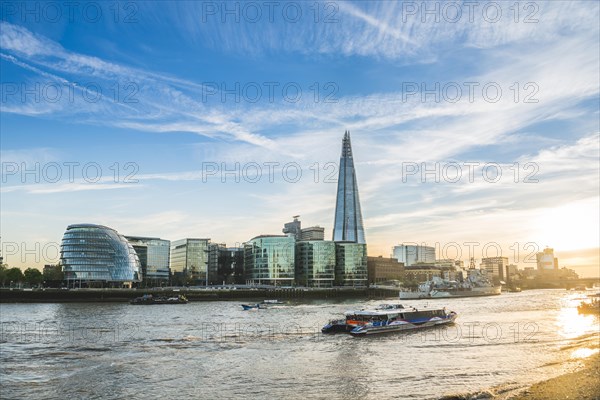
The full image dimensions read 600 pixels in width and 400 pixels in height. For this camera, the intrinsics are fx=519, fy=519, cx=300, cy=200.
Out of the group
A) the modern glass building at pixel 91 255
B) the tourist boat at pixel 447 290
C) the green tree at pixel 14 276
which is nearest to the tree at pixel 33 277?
the green tree at pixel 14 276

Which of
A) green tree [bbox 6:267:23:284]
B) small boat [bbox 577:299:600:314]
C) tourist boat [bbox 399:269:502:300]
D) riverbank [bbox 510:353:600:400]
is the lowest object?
tourist boat [bbox 399:269:502:300]

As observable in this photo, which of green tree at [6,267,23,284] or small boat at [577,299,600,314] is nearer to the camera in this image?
small boat at [577,299,600,314]

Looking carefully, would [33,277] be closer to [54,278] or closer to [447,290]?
[54,278]

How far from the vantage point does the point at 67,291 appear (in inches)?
5714

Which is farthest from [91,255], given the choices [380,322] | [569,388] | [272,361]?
[569,388]

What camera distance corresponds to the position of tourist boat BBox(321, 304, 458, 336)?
2272 inches

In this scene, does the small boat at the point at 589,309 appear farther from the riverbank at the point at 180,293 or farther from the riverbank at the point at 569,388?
the riverbank at the point at 180,293

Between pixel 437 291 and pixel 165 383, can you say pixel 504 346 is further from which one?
pixel 437 291

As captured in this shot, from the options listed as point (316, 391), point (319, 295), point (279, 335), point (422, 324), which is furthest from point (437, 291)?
point (316, 391)

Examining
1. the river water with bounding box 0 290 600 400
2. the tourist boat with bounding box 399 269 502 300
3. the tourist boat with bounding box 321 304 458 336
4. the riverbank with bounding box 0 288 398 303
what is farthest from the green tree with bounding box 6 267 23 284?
the tourist boat with bounding box 321 304 458 336

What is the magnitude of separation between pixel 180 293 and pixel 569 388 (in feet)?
468

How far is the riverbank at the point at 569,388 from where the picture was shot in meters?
24.6

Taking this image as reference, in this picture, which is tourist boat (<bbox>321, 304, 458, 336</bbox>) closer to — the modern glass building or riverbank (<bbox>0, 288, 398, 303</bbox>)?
riverbank (<bbox>0, 288, 398, 303</bbox>)

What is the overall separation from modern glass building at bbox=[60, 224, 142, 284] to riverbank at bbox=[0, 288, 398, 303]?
25794 mm
